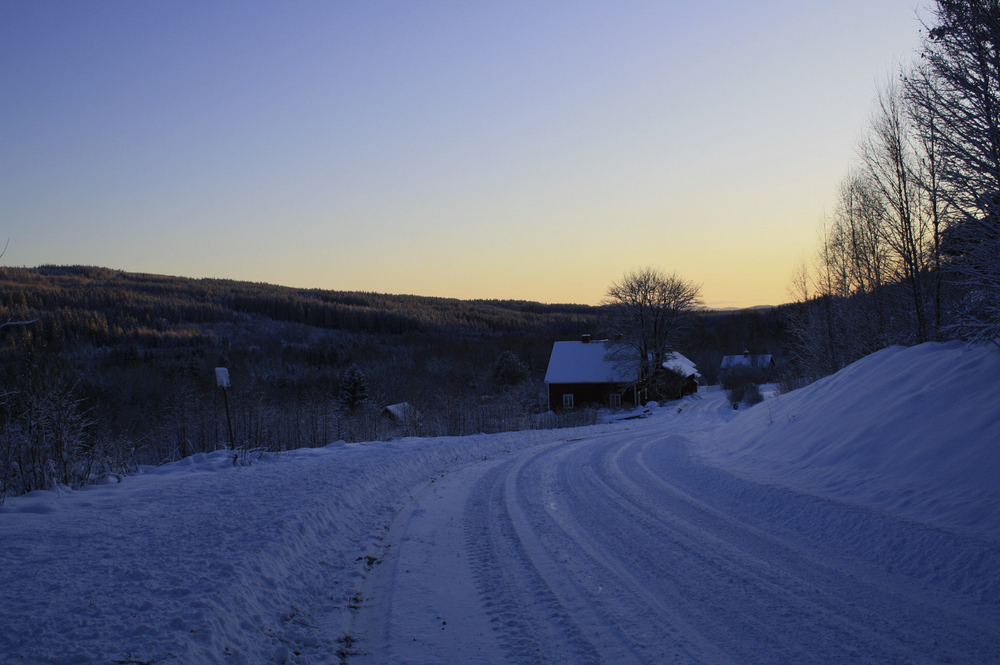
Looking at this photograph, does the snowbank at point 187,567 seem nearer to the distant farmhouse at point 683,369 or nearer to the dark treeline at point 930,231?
the dark treeline at point 930,231

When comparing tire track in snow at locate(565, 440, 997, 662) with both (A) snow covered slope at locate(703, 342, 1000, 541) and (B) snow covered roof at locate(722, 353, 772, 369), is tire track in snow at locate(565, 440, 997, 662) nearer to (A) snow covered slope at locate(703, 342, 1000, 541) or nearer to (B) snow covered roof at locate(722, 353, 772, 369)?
(A) snow covered slope at locate(703, 342, 1000, 541)

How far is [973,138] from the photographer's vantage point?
337 inches

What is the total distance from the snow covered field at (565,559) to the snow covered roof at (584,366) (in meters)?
38.2

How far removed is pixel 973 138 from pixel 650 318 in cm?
4062

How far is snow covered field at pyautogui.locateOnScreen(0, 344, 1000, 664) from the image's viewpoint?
389 centimetres

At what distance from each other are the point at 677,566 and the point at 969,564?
2467 millimetres

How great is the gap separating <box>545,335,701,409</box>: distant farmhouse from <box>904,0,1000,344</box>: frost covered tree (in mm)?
37746

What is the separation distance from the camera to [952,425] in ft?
23.5

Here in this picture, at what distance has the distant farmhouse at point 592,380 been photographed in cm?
4781

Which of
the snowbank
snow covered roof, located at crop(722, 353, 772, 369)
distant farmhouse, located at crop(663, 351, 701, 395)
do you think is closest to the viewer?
the snowbank

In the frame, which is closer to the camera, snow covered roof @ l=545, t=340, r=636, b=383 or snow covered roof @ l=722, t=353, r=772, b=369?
snow covered roof @ l=545, t=340, r=636, b=383

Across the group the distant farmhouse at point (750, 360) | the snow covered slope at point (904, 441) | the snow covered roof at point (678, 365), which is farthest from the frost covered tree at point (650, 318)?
the snow covered slope at point (904, 441)

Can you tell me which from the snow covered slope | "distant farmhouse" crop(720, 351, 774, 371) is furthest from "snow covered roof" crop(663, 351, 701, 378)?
the snow covered slope

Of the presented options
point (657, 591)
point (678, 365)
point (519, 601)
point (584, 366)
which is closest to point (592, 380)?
point (584, 366)
